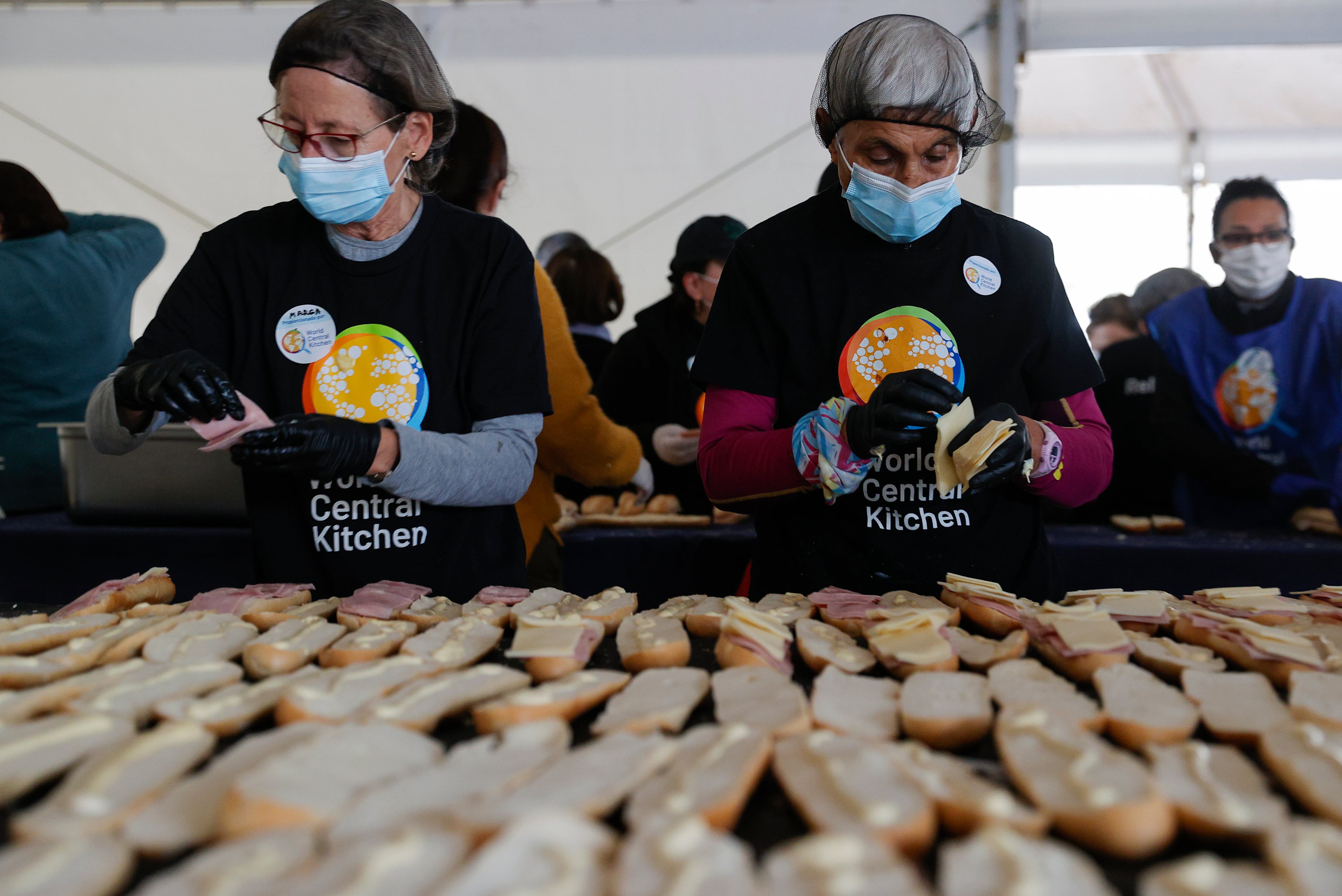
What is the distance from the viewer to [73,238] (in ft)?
10.4

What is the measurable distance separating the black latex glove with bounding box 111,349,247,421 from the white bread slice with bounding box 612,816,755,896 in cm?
115

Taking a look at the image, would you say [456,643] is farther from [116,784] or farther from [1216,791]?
[1216,791]

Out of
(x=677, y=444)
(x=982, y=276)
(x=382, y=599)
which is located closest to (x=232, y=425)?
(x=382, y=599)

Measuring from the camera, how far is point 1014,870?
634 millimetres

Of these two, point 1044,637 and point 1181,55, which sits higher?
point 1181,55

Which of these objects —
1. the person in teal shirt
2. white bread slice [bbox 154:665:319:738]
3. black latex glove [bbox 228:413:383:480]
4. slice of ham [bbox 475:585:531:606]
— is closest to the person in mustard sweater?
slice of ham [bbox 475:585:531:606]

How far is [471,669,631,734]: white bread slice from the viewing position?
0.96 meters

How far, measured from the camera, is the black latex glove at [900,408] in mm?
1427

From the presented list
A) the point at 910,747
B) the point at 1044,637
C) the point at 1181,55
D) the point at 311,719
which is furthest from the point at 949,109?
the point at 1181,55

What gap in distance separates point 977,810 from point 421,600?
40.1 inches

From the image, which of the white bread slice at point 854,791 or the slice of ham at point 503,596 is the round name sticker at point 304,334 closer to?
the slice of ham at point 503,596

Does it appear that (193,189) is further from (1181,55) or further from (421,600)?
(1181,55)

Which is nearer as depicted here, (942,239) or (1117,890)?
(1117,890)

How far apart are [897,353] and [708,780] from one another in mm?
1079
